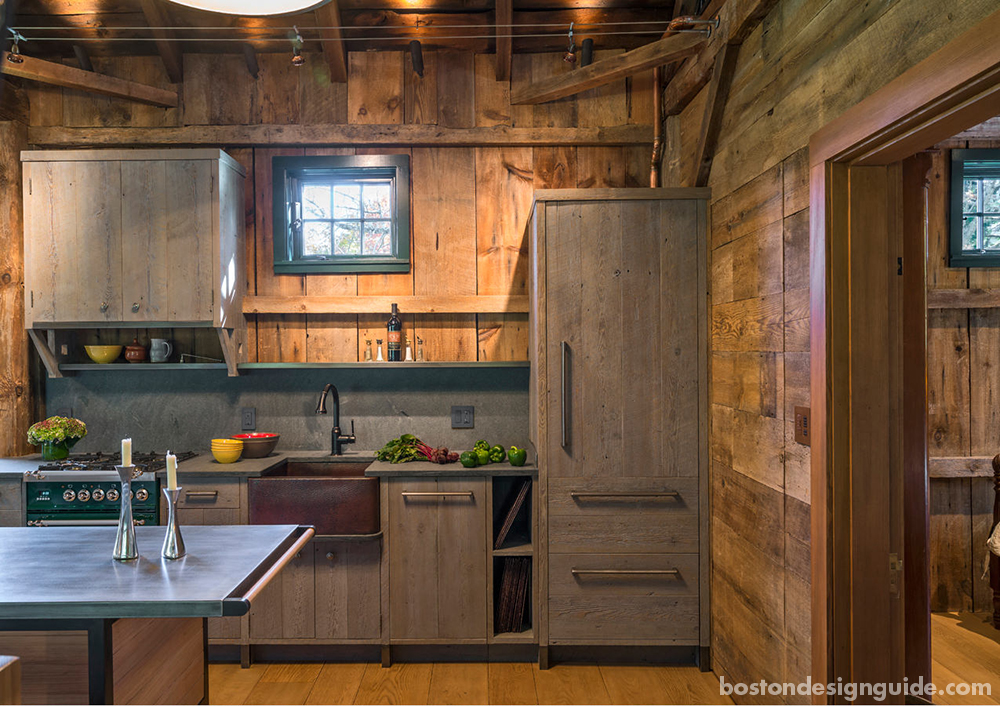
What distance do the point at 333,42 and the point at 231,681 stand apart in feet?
10.3

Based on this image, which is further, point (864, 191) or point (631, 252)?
point (631, 252)

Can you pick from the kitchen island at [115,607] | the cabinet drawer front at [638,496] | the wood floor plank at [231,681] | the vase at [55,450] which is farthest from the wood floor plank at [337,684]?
the vase at [55,450]

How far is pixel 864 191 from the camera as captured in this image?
182 centimetres

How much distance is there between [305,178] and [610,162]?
1720 mm

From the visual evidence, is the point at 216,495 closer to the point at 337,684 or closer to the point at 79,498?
the point at 79,498

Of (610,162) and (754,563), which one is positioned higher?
(610,162)

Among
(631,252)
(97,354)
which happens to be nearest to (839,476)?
(631,252)

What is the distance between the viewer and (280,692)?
8.87 feet

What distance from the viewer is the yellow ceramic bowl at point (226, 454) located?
3062 mm

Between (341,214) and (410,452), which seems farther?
(341,214)

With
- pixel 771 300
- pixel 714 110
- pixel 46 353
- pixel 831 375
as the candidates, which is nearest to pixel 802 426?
pixel 831 375

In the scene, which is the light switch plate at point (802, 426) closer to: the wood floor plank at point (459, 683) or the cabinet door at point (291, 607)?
the wood floor plank at point (459, 683)

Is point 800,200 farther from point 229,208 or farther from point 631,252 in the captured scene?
point 229,208

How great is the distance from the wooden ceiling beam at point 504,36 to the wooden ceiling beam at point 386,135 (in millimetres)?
295
